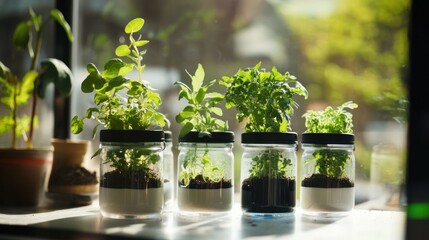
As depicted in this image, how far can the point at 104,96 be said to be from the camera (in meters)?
1.40

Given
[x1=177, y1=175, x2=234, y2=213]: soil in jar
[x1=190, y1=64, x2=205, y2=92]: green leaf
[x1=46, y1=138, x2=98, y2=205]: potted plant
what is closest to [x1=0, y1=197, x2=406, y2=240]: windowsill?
[x1=177, y1=175, x2=234, y2=213]: soil in jar

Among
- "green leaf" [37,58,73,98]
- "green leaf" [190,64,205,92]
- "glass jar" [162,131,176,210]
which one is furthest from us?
"glass jar" [162,131,176,210]

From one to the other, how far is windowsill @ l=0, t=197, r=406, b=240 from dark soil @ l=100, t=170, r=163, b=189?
9 cm

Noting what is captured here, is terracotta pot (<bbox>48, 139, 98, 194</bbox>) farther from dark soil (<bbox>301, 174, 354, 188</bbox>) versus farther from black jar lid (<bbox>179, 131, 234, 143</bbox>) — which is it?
dark soil (<bbox>301, 174, 354, 188</bbox>)

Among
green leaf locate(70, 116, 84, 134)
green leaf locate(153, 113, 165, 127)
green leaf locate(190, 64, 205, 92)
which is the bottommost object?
green leaf locate(70, 116, 84, 134)

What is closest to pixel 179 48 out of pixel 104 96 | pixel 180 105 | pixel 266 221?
pixel 180 105

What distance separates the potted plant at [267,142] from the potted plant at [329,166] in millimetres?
45

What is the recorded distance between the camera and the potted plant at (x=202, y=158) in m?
1.40

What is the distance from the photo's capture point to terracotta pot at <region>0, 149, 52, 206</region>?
1.48 m

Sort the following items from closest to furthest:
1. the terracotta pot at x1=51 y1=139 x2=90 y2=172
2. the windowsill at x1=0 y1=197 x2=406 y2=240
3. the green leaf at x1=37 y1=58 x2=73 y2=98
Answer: the windowsill at x1=0 y1=197 x2=406 y2=240
the green leaf at x1=37 y1=58 x2=73 y2=98
the terracotta pot at x1=51 y1=139 x2=90 y2=172

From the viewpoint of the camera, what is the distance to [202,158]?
142 cm

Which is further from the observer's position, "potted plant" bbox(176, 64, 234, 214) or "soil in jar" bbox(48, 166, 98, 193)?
"soil in jar" bbox(48, 166, 98, 193)

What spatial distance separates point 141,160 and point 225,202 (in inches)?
9.7

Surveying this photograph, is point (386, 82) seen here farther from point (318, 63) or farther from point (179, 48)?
point (179, 48)
